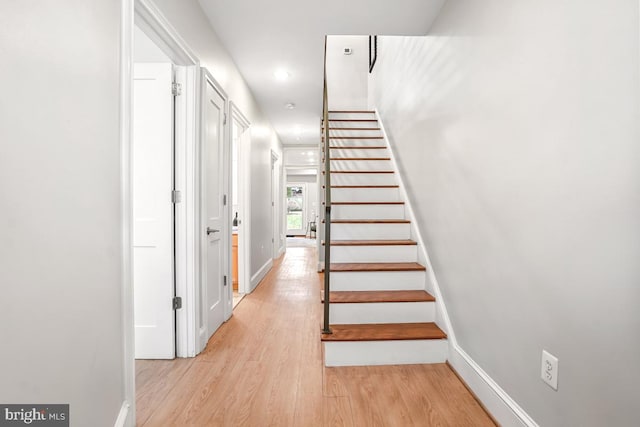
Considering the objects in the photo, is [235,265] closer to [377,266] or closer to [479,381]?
[377,266]

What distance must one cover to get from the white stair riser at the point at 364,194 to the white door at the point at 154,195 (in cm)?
176

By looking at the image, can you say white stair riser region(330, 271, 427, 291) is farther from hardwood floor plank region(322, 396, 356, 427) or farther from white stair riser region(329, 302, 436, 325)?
hardwood floor plank region(322, 396, 356, 427)

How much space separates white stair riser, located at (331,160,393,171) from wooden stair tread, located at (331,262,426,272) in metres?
1.46

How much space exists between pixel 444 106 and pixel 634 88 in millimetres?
1400

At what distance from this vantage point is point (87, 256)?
113 centimetres

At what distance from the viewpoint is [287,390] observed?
5.90ft

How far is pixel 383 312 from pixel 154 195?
1.71 meters

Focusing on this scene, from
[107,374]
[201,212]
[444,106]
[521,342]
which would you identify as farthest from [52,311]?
[444,106]

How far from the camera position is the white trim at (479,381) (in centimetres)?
142

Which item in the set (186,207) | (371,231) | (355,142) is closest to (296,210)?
(355,142)

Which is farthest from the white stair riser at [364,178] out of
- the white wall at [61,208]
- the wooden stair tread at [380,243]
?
the white wall at [61,208]

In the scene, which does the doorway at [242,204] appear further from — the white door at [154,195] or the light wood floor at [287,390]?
the white door at [154,195]

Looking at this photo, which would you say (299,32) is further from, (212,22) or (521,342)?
(521,342)

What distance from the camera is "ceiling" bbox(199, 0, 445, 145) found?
7.52 feet
